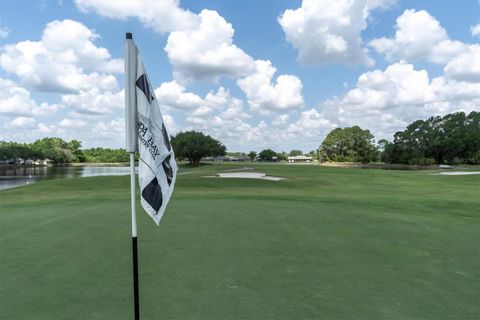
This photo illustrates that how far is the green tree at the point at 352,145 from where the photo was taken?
103756 millimetres

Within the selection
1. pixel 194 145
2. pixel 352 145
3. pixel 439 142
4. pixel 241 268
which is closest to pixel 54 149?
pixel 194 145

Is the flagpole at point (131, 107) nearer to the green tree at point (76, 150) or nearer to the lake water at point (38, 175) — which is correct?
the lake water at point (38, 175)

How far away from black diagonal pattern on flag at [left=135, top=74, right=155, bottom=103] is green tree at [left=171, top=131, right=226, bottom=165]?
71.4 meters

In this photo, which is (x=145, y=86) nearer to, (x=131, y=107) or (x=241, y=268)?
(x=131, y=107)

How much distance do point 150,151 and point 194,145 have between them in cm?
7335

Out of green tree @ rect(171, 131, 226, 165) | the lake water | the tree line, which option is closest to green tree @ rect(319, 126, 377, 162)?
the tree line

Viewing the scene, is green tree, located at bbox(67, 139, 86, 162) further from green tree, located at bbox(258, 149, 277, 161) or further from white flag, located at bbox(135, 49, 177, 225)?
white flag, located at bbox(135, 49, 177, 225)

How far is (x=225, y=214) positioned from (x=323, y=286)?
5.29 meters

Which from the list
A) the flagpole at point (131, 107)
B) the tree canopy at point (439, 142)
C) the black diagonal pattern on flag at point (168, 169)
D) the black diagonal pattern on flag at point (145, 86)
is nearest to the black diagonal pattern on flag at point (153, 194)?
the flagpole at point (131, 107)

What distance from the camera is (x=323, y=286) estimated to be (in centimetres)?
405

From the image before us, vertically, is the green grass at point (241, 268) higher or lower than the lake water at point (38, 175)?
higher

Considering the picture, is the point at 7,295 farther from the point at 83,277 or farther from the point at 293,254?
the point at 293,254

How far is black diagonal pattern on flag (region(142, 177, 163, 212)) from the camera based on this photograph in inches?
121

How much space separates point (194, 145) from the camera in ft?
249
